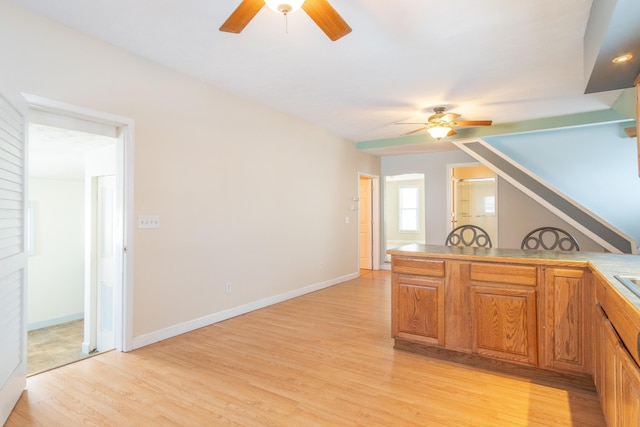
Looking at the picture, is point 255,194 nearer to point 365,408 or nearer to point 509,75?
point 365,408

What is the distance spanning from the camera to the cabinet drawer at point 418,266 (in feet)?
9.19

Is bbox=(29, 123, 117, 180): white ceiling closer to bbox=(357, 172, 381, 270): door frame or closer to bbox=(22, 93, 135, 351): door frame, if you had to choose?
bbox=(22, 93, 135, 351): door frame

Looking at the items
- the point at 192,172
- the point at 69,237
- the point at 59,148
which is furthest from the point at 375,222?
the point at 69,237

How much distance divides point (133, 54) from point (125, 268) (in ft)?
6.35

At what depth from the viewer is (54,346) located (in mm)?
4324

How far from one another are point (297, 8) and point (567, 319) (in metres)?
2.66

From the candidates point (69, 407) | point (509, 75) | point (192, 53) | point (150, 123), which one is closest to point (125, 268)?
point (69, 407)

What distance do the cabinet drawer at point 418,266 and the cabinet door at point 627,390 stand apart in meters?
1.37

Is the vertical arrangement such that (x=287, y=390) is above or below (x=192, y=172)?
below

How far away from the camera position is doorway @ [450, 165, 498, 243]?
6824 millimetres

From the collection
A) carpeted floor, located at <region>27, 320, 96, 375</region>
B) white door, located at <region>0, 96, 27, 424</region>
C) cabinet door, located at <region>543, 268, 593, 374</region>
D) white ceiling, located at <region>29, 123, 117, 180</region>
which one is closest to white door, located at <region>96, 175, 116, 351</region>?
carpeted floor, located at <region>27, 320, 96, 375</region>

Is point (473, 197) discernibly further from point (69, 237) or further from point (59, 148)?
point (69, 237)

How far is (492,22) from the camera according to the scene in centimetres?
253

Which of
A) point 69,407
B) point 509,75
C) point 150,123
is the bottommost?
point 69,407
